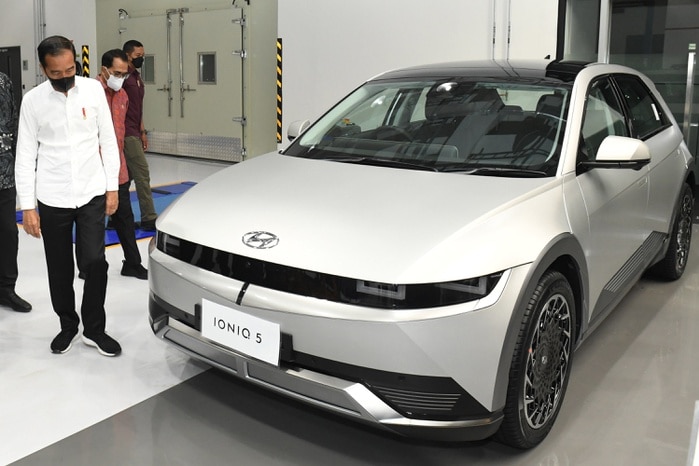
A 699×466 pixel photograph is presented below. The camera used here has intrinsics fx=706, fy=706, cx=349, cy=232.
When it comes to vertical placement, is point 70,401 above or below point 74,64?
below

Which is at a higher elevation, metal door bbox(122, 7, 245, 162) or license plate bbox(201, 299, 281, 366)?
metal door bbox(122, 7, 245, 162)

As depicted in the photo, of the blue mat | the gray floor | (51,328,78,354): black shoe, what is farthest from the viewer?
the blue mat

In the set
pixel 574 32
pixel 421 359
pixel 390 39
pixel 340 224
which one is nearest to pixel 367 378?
pixel 421 359

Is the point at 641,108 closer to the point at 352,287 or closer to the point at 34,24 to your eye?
the point at 352,287

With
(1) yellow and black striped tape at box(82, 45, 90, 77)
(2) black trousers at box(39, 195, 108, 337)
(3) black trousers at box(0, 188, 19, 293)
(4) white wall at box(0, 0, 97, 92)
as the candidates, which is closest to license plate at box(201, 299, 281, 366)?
(2) black trousers at box(39, 195, 108, 337)

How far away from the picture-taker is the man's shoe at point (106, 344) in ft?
10.3

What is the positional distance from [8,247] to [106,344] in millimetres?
1096

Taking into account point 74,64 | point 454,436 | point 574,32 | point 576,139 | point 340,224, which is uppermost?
point 574,32

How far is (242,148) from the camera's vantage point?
990cm

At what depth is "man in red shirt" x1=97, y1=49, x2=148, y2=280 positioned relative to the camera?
4.23m

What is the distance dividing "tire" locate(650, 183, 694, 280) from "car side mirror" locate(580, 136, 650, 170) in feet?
5.26

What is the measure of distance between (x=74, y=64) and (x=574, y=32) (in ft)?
17.2

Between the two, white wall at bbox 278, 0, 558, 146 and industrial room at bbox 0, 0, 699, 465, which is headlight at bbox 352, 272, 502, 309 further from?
white wall at bbox 278, 0, 558, 146

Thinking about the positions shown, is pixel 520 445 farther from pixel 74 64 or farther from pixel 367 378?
pixel 74 64
